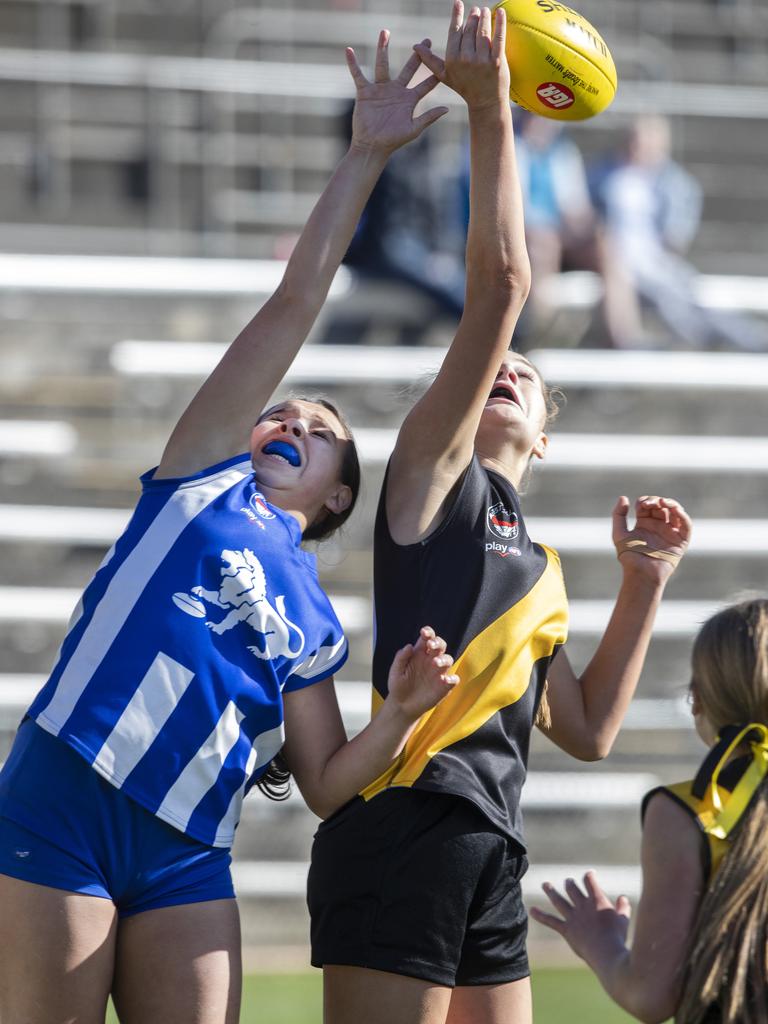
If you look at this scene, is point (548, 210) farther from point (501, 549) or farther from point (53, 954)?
point (53, 954)

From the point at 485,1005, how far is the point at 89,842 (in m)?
0.69

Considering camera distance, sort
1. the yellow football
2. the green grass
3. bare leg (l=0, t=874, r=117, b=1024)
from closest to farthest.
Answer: bare leg (l=0, t=874, r=117, b=1024) → the yellow football → the green grass

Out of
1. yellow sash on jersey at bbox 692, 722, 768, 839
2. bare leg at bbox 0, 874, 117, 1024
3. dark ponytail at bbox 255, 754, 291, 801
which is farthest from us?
dark ponytail at bbox 255, 754, 291, 801

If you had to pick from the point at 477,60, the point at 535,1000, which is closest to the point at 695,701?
the point at 477,60

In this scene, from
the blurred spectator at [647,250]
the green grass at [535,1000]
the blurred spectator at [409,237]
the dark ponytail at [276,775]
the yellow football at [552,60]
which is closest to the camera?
the dark ponytail at [276,775]

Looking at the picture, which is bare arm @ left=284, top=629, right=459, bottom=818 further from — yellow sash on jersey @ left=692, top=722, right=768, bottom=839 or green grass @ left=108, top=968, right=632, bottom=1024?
green grass @ left=108, top=968, right=632, bottom=1024

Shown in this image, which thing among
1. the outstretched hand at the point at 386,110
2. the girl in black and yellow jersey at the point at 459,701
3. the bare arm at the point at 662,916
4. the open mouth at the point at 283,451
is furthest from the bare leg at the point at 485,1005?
the outstretched hand at the point at 386,110

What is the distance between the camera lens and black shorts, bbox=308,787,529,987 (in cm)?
202

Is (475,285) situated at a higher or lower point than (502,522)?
higher

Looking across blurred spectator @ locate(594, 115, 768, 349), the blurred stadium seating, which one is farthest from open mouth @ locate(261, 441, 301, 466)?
blurred spectator @ locate(594, 115, 768, 349)

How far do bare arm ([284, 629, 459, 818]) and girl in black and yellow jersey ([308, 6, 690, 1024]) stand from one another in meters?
0.06

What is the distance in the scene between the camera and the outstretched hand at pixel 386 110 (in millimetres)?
2191

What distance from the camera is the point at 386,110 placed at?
7.27ft

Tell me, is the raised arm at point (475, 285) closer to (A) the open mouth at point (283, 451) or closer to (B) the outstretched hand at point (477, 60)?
(B) the outstretched hand at point (477, 60)
